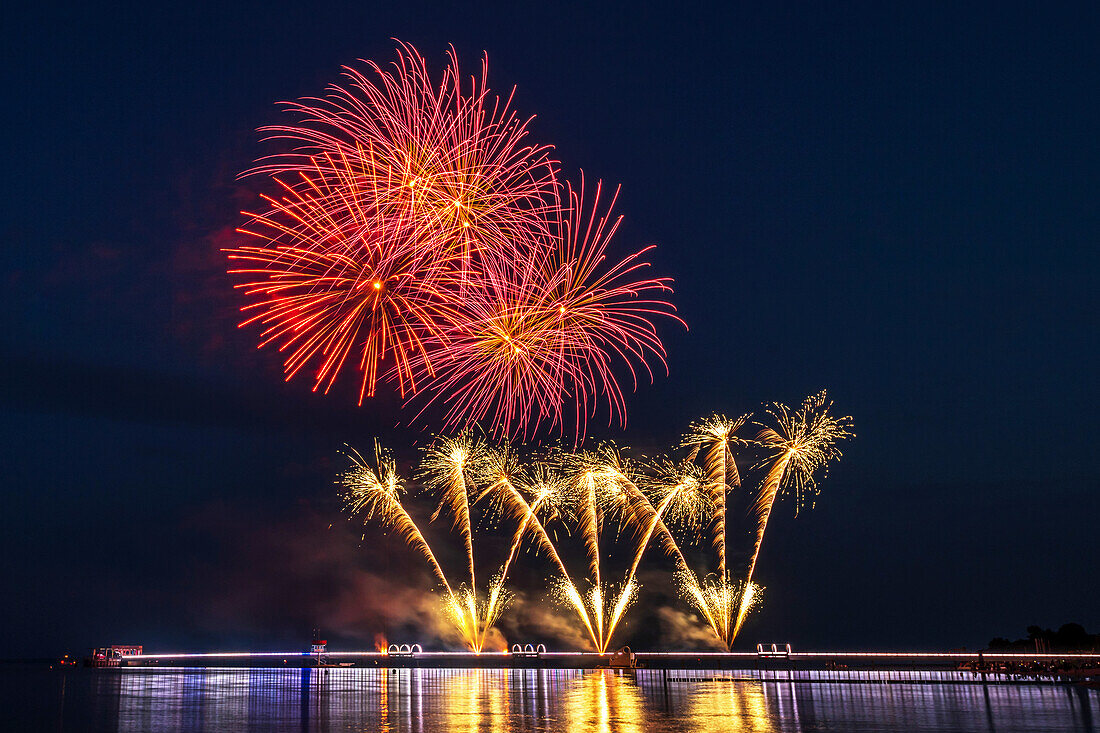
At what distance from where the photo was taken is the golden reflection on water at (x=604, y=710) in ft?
96.0

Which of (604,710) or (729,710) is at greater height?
(604,710)

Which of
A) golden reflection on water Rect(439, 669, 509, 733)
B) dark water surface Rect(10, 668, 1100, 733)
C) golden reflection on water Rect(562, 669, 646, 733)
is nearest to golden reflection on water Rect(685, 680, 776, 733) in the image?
dark water surface Rect(10, 668, 1100, 733)

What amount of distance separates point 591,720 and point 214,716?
1822 cm

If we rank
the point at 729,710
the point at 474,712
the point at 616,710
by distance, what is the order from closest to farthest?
the point at 729,710
the point at 616,710
the point at 474,712

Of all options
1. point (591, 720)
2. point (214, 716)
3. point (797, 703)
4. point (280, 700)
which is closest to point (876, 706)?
point (797, 703)

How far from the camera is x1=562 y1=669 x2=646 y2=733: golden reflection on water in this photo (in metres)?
29.2

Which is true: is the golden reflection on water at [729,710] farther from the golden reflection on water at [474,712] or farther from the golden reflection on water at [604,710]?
the golden reflection on water at [474,712]

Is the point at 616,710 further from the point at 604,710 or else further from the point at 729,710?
the point at 729,710

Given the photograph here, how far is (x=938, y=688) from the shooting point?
168 ft

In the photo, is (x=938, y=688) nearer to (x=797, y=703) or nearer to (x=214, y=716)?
(x=797, y=703)

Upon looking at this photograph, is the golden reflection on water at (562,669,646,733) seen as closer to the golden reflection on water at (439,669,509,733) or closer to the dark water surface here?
the dark water surface

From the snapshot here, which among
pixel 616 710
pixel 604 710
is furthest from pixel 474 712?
pixel 616 710

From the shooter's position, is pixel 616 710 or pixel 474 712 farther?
pixel 474 712

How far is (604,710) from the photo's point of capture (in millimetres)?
36500
